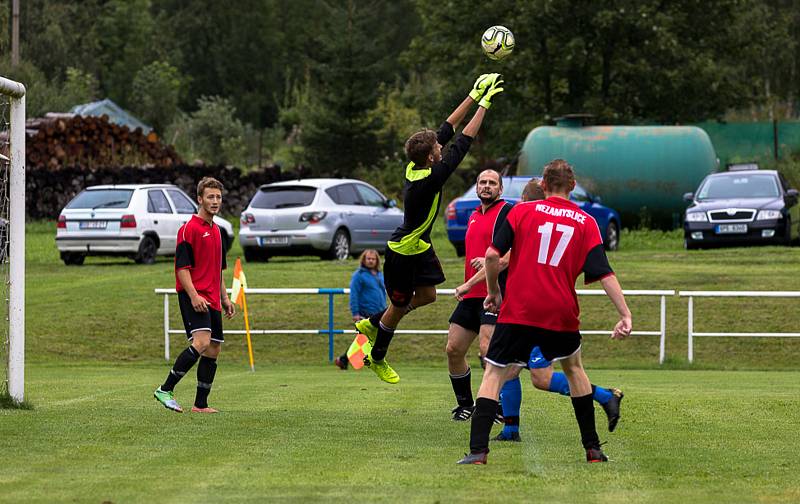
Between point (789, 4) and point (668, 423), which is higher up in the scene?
point (789, 4)

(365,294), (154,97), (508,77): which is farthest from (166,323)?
(154,97)

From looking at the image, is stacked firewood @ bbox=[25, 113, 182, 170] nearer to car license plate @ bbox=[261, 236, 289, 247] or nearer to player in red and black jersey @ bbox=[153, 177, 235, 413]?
car license plate @ bbox=[261, 236, 289, 247]

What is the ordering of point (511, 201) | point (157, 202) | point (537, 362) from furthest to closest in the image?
1. point (157, 202)
2. point (511, 201)
3. point (537, 362)

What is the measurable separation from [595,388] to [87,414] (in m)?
4.47

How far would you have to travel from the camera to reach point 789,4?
70.2 m

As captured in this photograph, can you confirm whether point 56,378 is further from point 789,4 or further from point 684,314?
point 789,4

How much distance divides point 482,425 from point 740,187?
22338 mm

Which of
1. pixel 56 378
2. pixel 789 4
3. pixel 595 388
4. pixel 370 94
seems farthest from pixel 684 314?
pixel 789 4

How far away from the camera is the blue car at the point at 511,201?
90.8ft

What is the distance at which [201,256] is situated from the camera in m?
11.8

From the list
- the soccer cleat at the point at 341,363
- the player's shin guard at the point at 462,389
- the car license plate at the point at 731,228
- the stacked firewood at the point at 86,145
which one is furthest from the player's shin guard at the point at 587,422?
the stacked firewood at the point at 86,145

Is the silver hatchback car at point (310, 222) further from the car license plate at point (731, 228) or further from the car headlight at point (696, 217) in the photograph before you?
the car license plate at point (731, 228)

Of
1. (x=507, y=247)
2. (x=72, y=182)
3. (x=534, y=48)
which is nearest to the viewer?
(x=507, y=247)

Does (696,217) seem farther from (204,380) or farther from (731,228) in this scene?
(204,380)
